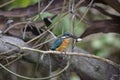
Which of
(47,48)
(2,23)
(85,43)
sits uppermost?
(2,23)

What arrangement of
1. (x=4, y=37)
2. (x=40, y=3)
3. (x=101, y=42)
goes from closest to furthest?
(x=4, y=37), (x=40, y=3), (x=101, y=42)

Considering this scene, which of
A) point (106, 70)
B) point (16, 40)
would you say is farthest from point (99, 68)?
point (16, 40)

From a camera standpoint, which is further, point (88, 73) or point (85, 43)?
point (85, 43)

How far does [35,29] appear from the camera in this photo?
2.14 m

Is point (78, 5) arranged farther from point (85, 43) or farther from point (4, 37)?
point (85, 43)

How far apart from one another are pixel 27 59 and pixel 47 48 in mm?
126

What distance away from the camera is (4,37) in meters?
2.06

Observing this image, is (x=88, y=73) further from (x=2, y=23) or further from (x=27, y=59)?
(x=2, y=23)

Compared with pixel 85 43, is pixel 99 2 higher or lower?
higher

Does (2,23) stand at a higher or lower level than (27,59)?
higher

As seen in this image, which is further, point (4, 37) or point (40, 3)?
point (40, 3)

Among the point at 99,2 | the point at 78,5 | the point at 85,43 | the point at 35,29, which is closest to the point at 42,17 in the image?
the point at 35,29

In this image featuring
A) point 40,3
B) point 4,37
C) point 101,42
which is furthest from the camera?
point 101,42

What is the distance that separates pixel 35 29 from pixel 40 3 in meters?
0.16
